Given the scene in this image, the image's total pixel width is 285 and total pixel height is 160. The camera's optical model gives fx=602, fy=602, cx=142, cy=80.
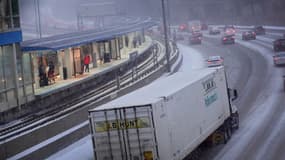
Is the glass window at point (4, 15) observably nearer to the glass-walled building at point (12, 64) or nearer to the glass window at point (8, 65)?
the glass-walled building at point (12, 64)

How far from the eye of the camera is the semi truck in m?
18.9

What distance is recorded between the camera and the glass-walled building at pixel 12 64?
114ft

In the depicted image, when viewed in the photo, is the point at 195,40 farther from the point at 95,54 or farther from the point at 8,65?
the point at 8,65

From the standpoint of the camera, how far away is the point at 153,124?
1878cm

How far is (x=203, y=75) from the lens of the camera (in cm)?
2497

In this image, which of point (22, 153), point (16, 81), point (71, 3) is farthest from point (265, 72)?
point (71, 3)

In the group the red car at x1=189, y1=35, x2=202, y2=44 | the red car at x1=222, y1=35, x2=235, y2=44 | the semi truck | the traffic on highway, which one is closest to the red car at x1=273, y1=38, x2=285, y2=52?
the traffic on highway

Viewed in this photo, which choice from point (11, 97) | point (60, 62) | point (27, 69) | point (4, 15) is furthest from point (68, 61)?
point (11, 97)

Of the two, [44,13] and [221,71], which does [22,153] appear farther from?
[44,13]

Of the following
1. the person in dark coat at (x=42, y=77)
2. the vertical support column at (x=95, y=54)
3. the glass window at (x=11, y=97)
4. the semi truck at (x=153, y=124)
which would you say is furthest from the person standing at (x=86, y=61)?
the semi truck at (x=153, y=124)

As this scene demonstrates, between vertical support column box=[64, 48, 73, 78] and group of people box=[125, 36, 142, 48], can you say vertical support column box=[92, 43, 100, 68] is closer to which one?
vertical support column box=[64, 48, 73, 78]

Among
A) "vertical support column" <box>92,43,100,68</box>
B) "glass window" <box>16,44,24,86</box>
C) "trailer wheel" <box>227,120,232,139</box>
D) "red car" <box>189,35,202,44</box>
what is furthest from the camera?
"red car" <box>189,35,202,44</box>

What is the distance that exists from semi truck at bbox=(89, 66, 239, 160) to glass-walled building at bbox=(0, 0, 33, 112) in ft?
46.2

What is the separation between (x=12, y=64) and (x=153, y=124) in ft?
62.7
